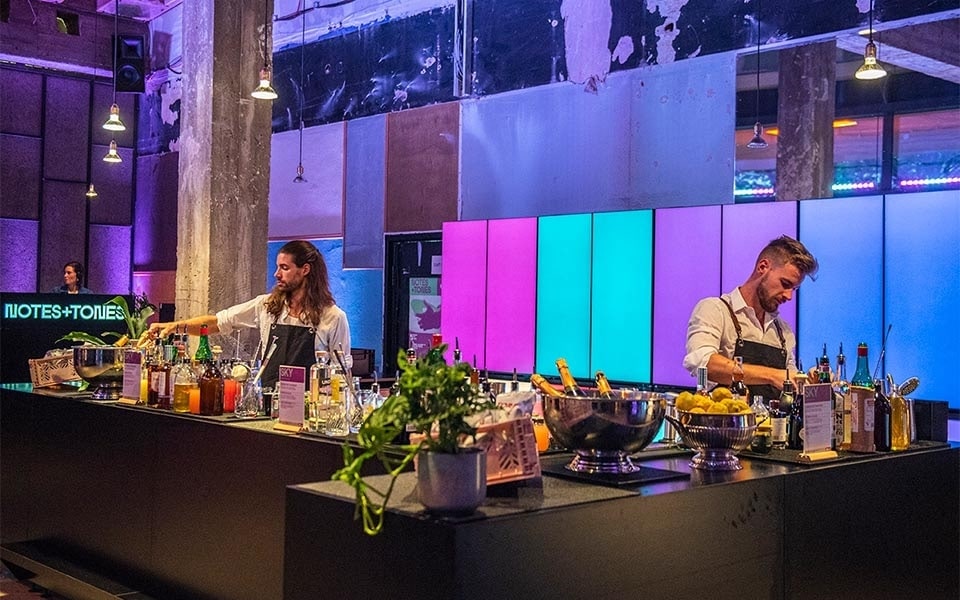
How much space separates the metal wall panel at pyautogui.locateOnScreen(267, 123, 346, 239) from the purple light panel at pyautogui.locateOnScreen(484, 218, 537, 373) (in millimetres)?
2336

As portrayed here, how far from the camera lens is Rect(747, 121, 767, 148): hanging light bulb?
572cm

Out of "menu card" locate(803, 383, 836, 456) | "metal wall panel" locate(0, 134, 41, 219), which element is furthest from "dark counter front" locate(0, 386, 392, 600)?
"metal wall panel" locate(0, 134, 41, 219)

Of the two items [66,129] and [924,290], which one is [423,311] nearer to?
[924,290]

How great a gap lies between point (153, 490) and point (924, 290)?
367 cm

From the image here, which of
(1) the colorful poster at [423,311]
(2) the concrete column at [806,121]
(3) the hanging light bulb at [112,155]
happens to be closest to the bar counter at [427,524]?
(2) the concrete column at [806,121]

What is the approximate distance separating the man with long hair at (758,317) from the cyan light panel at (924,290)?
155 centimetres

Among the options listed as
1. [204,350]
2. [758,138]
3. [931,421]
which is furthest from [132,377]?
[758,138]

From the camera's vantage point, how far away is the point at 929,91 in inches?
206

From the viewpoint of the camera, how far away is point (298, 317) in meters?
4.07

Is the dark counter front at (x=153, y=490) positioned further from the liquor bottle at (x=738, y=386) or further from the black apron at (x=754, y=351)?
the black apron at (x=754, y=351)

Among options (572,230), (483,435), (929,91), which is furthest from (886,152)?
(483,435)

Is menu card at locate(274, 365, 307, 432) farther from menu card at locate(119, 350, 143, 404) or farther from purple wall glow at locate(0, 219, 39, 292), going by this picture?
purple wall glow at locate(0, 219, 39, 292)

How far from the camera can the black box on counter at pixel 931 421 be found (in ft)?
9.87

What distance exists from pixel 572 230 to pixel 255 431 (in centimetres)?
374
